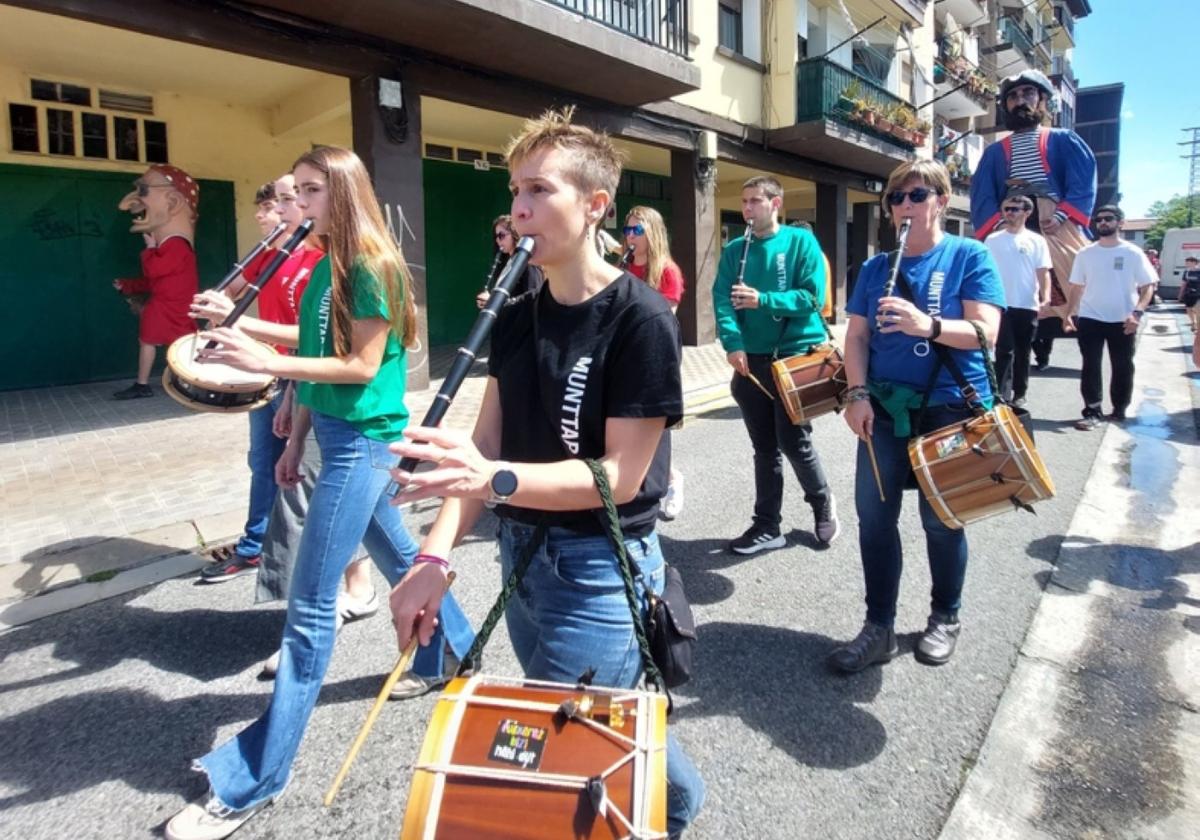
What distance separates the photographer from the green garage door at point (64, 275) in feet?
28.2

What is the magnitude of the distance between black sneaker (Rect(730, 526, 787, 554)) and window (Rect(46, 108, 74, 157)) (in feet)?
30.3

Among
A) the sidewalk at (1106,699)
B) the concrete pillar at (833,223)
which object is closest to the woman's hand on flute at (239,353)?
the sidewalk at (1106,699)

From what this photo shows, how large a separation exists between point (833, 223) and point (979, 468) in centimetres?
1658

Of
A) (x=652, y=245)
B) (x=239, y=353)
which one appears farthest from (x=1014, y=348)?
(x=239, y=353)

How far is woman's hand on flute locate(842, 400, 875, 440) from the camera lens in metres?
2.97

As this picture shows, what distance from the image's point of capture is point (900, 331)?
2799mm

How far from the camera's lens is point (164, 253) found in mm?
8031

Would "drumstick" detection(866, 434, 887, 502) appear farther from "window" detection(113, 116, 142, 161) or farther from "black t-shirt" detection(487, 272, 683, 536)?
"window" detection(113, 116, 142, 161)

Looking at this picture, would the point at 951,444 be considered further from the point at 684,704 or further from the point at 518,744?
the point at 518,744

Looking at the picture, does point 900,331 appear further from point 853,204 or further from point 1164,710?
point 853,204

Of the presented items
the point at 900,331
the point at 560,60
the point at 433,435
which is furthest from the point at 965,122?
the point at 433,435

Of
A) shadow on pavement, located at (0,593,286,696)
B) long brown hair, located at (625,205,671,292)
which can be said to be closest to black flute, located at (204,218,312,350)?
shadow on pavement, located at (0,593,286,696)

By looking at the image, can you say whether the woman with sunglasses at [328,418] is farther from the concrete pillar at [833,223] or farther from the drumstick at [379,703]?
the concrete pillar at [833,223]

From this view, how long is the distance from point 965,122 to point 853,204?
9.73m
